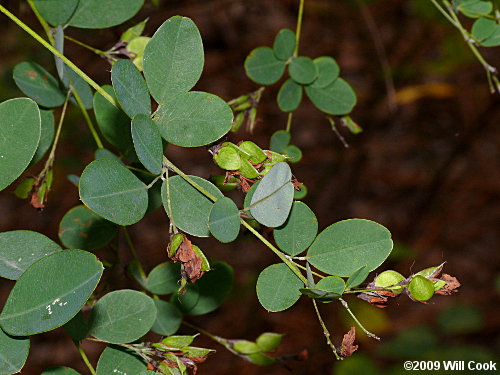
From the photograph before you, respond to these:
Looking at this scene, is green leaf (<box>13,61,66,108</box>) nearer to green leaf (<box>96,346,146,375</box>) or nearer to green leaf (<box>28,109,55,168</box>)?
green leaf (<box>28,109,55,168</box>)

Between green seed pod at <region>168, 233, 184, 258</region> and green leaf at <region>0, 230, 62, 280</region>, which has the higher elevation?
green seed pod at <region>168, 233, 184, 258</region>

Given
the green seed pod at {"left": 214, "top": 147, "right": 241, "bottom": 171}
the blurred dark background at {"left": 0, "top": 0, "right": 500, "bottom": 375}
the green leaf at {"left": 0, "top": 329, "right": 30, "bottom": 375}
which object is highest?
the green seed pod at {"left": 214, "top": 147, "right": 241, "bottom": 171}

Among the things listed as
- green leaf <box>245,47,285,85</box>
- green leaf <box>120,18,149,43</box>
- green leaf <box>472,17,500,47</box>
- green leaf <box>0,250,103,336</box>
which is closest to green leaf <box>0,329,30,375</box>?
green leaf <box>0,250,103,336</box>

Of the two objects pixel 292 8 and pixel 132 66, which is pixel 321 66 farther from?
pixel 292 8

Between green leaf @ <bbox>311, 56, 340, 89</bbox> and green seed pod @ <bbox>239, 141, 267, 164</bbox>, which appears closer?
green seed pod @ <bbox>239, 141, 267, 164</bbox>

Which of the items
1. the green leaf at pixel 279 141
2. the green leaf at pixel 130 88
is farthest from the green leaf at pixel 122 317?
the green leaf at pixel 279 141

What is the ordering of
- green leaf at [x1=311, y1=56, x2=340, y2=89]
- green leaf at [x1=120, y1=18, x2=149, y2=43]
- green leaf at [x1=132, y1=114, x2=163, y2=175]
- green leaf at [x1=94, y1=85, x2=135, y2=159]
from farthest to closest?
green leaf at [x1=311, y1=56, x2=340, y2=89]
green leaf at [x1=120, y1=18, x2=149, y2=43]
green leaf at [x1=94, y1=85, x2=135, y2=159]
green leaf at [x1=132, y1=114, x2=163, y2=175]

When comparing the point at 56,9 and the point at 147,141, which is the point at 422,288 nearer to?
the point at 147,141
